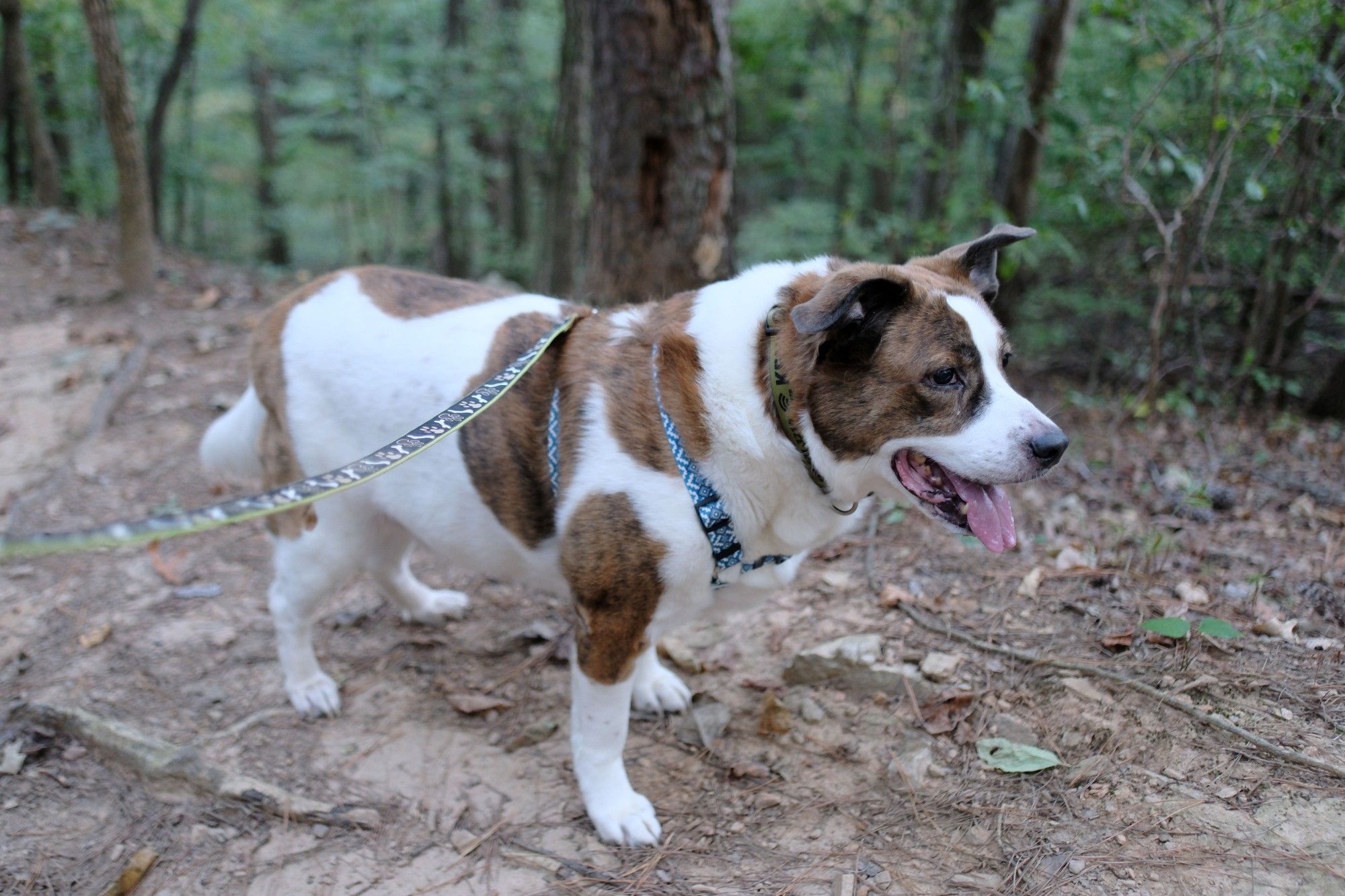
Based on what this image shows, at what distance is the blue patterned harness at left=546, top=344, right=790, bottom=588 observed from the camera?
9.11 ft

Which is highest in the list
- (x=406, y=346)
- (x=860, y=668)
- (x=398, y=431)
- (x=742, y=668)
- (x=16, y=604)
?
(x=406, y=346)

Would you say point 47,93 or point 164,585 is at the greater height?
point 47,93

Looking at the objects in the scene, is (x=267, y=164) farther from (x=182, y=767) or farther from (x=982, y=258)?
(x=982, y=258)

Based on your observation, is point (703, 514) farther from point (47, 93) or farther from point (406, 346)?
point (47, 93)

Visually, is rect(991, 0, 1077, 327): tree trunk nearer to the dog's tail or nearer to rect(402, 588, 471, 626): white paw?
rect(402, 588, 471, 626): white paw

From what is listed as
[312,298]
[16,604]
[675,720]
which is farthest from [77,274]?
[675,720]

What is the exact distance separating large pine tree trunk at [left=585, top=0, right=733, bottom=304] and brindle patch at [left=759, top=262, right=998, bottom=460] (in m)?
2.56

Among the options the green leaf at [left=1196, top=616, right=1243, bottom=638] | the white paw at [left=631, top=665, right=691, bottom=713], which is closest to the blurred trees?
the white paw at [left=631, top=665, right=691, bottom=713]

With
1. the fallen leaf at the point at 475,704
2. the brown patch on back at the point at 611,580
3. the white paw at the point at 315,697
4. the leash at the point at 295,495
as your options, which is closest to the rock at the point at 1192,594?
the brown patch on back at the point at 611,580

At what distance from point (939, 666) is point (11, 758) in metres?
3.67

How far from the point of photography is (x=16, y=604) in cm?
457

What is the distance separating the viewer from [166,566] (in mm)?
4898

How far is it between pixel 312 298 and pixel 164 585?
7.28ft

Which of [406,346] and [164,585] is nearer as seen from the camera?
[406,346]
